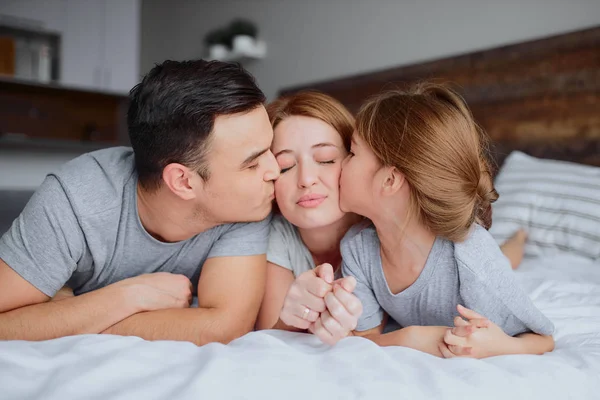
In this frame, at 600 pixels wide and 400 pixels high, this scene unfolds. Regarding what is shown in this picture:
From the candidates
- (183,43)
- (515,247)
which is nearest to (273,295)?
(515,247)

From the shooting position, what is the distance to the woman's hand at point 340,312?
872 mm

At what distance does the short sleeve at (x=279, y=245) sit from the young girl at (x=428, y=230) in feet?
0.67

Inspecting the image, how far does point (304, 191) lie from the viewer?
3.89 feet

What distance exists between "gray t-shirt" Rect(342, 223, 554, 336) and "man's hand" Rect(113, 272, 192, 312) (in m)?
0.40

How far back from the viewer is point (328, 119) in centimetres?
130

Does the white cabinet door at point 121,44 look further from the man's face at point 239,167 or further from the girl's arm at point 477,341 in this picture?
the girl's arm at point 477,341

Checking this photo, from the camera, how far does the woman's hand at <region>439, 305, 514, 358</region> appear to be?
87 centimetres

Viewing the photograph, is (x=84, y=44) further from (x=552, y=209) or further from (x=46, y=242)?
(x=552, y=209)

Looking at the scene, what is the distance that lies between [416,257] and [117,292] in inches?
26.7

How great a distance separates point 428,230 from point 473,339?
27 centimetres

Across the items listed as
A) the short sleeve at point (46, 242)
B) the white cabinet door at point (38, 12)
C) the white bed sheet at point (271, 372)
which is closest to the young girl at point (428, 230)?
the white bed sheet at point (271, 372)

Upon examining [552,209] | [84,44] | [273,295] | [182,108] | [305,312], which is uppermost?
[84,44]

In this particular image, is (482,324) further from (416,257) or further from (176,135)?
(176,135)

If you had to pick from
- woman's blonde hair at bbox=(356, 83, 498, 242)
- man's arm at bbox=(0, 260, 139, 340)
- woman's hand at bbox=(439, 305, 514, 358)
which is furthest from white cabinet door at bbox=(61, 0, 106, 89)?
woman's hand at bbox=(439, 305, 514, 358)
